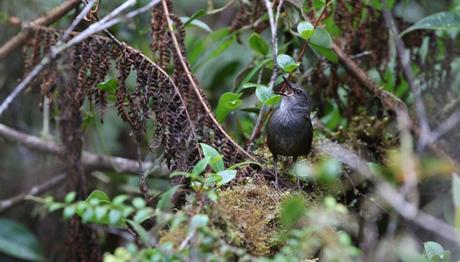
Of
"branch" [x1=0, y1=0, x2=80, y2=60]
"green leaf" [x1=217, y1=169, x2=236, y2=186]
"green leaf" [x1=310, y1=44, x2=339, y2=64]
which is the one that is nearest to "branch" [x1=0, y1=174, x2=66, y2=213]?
"branch" [x1=0, y1=0, x2=80, y2=60]

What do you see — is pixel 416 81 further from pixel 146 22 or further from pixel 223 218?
pixel 223 218

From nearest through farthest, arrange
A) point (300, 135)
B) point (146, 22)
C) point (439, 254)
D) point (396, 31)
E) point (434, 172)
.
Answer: point (439, 254), point (300, 135), point (434, 172), point (396, 31), point (146, 22)

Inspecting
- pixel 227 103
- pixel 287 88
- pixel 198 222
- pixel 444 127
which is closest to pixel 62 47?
pixel 198 222

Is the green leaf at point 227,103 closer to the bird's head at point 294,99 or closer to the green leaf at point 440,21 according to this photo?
the bird's head at point 294,99

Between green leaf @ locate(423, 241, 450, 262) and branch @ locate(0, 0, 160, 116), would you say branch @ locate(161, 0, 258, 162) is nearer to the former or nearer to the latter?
branch @ locate(0, 0, 160, 116)

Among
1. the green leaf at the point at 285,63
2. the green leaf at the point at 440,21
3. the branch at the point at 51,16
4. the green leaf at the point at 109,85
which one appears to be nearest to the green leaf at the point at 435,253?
the green leaf at the point at 285,63

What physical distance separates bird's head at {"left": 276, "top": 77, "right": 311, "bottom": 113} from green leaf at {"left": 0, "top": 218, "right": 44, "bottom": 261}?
233 centimetres

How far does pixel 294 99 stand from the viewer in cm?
405

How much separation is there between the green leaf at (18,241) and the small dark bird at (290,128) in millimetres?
2305

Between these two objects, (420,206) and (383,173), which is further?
(420,206)

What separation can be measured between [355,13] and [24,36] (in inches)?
77.5

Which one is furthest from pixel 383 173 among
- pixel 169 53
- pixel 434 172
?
pixel 169 53

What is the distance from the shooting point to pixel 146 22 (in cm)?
514

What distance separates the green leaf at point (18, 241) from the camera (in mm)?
5359
